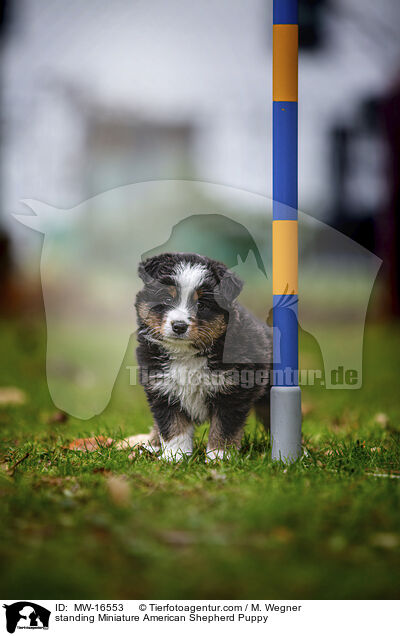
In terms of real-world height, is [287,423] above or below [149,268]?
below

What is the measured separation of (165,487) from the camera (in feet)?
8.86

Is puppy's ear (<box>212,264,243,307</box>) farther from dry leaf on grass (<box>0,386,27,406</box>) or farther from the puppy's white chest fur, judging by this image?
dry leaf on grass (<box>0,386,27,406</box>)

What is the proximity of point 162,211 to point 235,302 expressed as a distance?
712 mm

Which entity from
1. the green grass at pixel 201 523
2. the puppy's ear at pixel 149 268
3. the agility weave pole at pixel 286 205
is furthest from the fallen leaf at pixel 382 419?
the puppy's ear at pixel 149 268

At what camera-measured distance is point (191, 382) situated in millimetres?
3248

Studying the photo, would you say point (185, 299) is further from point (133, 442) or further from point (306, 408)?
point (306, 408)

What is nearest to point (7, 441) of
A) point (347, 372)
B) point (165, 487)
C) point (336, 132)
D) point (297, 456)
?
point (165, 487)

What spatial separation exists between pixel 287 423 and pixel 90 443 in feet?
3.68

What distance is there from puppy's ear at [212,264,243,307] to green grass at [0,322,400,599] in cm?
76

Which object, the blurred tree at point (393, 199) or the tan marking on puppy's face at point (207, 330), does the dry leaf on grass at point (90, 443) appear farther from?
the blurred tree at point (393, 199)
